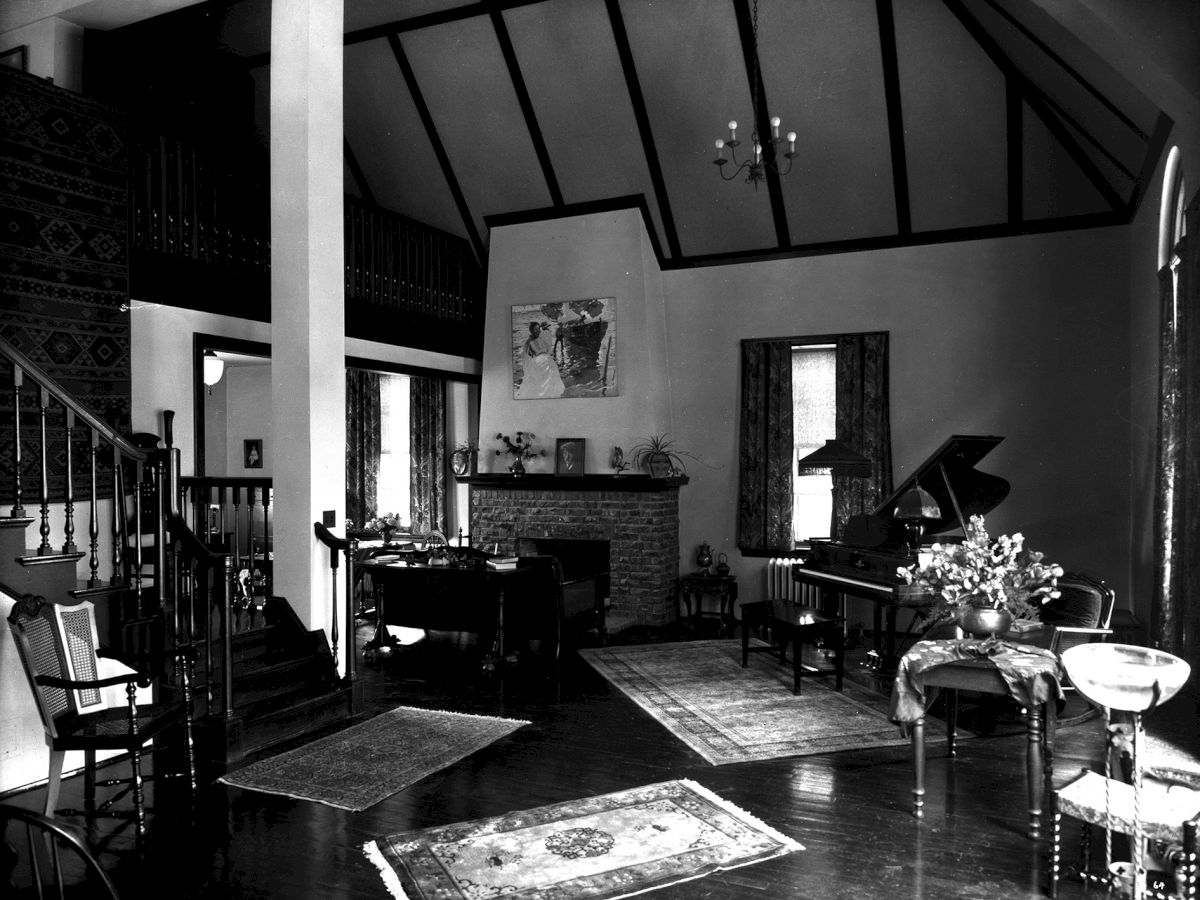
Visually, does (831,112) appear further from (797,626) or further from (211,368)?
(211,368)

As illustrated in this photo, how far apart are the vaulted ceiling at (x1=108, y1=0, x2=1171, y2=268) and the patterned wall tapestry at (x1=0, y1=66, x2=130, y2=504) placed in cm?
301

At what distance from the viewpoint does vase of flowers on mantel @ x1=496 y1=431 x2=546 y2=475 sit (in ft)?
33.6

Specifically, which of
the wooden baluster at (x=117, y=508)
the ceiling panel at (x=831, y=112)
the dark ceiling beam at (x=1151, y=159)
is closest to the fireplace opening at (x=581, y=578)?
the wooden baluster at (x=117, y=508)

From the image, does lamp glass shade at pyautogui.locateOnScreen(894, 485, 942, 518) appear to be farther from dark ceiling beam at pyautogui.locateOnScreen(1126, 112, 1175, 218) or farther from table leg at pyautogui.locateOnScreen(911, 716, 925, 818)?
dark ceiling beam at pyautogui.locateOnScreen(1126, 112, 1175, 218)

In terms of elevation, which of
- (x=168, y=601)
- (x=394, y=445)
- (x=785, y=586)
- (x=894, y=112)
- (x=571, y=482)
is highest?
(x=894, y=112)

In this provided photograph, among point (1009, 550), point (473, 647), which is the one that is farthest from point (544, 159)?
point (1009, 550)

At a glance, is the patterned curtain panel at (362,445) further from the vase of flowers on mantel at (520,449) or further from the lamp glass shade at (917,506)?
the lamp glass shade at (917,506)

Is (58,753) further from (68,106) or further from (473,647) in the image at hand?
(68,106)

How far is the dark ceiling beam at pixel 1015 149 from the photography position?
783 centimetres

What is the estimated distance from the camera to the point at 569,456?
1006 cm

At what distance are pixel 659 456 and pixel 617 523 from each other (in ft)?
2.84

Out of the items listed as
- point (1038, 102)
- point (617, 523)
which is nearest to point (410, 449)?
point (617, 523)

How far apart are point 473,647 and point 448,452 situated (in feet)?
11.9

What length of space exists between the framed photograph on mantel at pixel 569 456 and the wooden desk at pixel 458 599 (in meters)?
2.56
